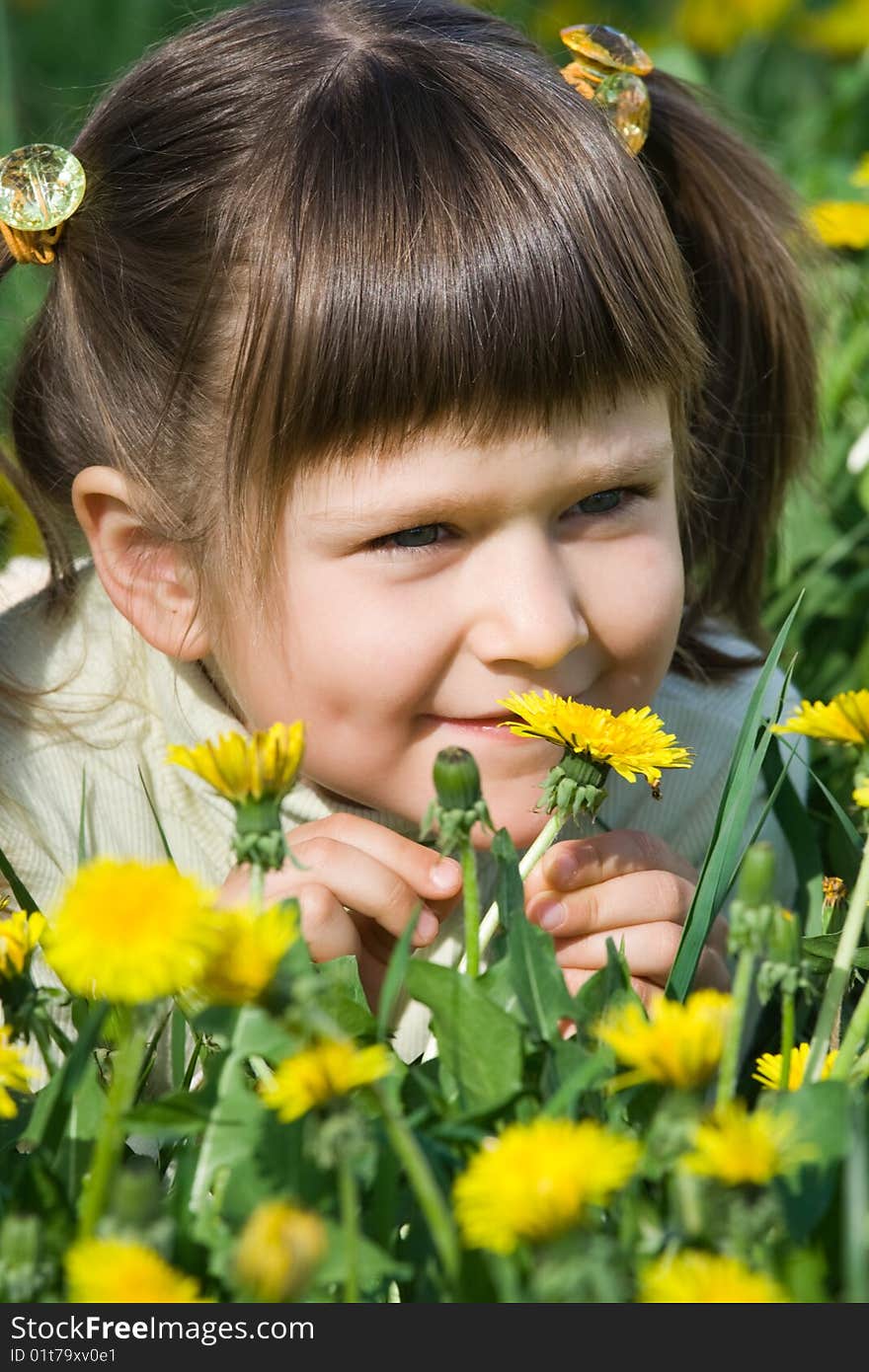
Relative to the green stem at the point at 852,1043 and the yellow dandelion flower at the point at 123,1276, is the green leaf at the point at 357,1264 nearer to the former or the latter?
the yellow dandelion flower at the point at 123,1276

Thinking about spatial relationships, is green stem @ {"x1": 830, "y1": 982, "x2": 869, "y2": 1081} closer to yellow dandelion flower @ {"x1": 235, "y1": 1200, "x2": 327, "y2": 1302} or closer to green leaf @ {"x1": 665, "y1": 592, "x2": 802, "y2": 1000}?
green leaf @ {"x1": 665, "y1": 592, "x2": 802, "y2": 1000}

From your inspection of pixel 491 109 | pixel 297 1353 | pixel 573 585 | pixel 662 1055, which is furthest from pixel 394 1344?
pixel 491 109

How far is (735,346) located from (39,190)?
2.24 feet

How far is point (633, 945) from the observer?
1.07 m

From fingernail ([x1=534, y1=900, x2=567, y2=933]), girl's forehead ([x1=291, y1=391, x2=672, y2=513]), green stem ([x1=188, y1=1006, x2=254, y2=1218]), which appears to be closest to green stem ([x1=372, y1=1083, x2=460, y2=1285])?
green stem ([x1=188, y1=1006, x2=254, y2=1218])

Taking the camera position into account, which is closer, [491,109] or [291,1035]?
[291,1035]

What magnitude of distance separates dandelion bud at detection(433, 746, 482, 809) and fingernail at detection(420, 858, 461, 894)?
1.16ft

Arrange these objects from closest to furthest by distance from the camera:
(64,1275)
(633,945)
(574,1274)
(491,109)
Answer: (574,1274) < (64,1275) < (633,945) < (491,109)

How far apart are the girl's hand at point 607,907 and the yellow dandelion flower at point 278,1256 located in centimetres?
56

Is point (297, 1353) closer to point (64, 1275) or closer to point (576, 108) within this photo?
point (64, 1275)

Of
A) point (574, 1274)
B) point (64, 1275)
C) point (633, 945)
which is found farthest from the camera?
point (633, 945)

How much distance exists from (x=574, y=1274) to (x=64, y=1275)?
0.22 meters

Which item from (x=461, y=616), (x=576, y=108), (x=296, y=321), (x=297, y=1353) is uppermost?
(x=576, y=108)

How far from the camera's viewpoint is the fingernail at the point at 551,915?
106 centimetres
